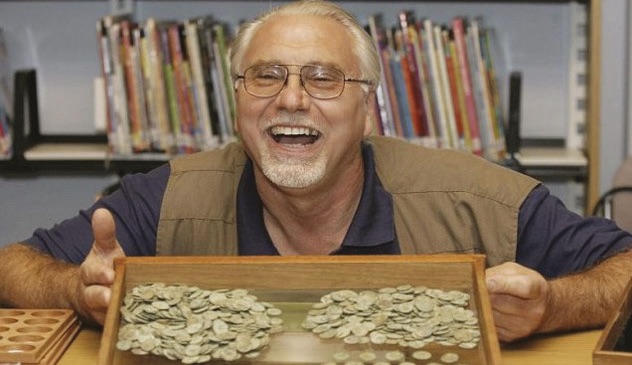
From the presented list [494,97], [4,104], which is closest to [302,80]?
[494,97]

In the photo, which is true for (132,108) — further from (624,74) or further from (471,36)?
(624,74)

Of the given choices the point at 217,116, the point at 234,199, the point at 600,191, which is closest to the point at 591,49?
the point at 600,191

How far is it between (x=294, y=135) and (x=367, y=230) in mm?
227

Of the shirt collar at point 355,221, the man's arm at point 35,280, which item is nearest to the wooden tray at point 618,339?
the shirt collar at point 355,221

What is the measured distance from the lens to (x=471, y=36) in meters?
3.15

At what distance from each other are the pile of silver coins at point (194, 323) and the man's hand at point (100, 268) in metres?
0.10

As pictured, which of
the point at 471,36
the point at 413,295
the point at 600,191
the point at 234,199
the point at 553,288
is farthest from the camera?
the point at 600,191

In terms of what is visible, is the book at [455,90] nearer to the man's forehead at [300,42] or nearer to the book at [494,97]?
the book at [494,97]

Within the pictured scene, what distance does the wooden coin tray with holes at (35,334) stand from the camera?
1.47m

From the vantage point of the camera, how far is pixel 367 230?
2.02 meters

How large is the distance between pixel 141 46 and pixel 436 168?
1370 mm

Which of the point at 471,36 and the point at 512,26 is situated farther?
the point at 512,26

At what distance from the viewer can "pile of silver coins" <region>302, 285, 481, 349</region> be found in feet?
4.59

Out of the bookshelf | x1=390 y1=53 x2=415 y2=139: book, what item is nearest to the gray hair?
x1=390 y1=53 x2=415 y2=139: book
